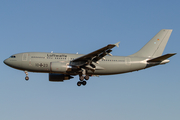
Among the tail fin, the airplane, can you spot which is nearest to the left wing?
the airplane

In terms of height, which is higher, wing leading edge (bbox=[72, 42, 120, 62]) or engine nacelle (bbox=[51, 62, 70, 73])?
wing leading edge (bbox=[72, 42, 120, 62])

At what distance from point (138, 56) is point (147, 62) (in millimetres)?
1824

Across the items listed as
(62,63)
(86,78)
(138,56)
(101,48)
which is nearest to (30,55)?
(62,63)

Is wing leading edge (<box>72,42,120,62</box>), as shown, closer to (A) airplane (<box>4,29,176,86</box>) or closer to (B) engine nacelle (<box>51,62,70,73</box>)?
(A) airplane (<box>4,29,176,86</box>)

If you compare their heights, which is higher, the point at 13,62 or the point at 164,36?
the point at 164,36

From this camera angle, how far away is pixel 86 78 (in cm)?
3566

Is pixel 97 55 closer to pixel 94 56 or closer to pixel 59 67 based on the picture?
pixel 94 56

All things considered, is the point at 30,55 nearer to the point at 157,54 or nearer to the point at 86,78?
the point at 86,78

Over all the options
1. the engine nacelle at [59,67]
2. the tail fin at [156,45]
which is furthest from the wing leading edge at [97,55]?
the tail fin at [156,45]

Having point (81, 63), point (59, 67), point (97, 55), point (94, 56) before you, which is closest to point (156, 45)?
point (97, 55)

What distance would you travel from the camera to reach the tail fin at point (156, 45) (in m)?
36.9

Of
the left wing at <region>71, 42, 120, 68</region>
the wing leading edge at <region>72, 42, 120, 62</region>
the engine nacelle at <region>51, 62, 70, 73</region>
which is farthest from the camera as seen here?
the engine nacelle at <region>51, 62, 70, 73</region>

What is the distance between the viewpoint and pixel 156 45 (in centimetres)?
3722

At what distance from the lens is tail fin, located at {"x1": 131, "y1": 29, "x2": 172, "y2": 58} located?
1452 inches
